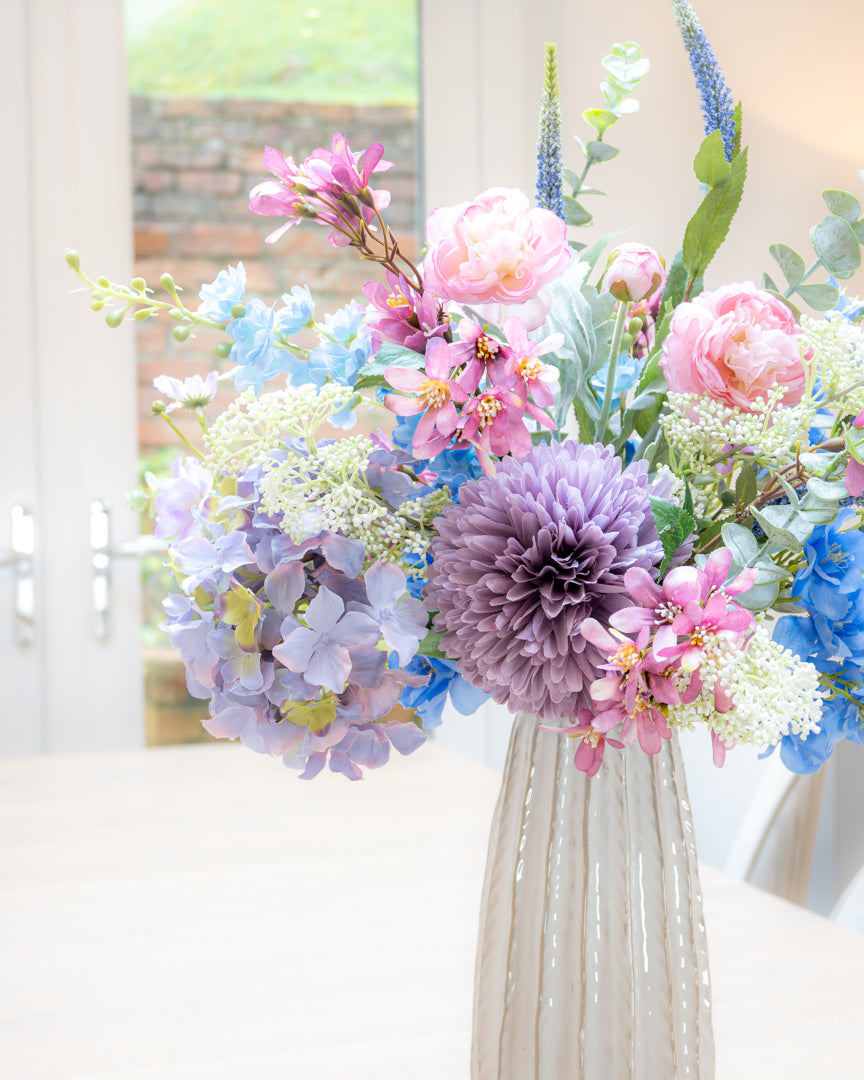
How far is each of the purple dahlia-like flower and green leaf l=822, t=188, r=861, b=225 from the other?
18cm

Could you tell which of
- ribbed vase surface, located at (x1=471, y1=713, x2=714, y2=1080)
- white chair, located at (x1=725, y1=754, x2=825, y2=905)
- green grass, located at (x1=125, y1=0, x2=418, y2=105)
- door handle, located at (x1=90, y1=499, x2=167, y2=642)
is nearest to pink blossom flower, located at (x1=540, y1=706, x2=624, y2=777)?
ribbed vase surface, located at (x1=471, y1=713, x2=714, y2=1080)

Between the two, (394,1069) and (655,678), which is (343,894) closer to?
(394,1069)

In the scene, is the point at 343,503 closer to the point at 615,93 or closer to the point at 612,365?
the point at 612,365

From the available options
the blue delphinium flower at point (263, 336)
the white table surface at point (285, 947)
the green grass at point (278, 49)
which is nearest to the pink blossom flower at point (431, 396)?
the blue delphinium flower at point (263, 336)

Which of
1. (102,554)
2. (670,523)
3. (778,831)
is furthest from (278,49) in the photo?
(670,523)

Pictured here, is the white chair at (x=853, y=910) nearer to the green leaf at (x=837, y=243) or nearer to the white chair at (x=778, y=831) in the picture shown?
the white chair at (x=778, y=831)

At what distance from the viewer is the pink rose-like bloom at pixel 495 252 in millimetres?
462

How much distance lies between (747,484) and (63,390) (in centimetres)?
213

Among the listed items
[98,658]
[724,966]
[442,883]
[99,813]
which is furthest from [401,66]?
[724,966]

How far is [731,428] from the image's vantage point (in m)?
0.47

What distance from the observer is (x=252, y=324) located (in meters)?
0.56

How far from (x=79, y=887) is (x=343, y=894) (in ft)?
0.92

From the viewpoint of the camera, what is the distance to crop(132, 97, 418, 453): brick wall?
2.44 m

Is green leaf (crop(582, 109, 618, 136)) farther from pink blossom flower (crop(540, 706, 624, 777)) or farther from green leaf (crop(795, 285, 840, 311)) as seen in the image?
pink blossom flower (crop(540, 706, 624, 777))
